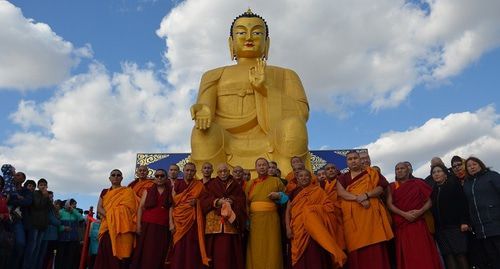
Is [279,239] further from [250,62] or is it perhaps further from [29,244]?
[250,62]

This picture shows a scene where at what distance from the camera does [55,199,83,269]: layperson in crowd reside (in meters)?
7.64

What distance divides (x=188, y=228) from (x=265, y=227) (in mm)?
864

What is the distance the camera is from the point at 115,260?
5.71 meters

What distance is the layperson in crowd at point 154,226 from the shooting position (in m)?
5.54

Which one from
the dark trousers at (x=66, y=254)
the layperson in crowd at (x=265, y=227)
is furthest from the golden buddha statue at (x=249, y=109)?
the layperson in crowd at (x=265, y=227)

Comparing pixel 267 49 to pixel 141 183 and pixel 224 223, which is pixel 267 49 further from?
pixel 224 223

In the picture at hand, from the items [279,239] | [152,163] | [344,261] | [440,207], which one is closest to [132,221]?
[279,239]

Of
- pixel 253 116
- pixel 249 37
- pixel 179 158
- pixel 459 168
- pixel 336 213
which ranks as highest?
pixel 249 37

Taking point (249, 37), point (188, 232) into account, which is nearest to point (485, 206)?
point (188, 232)

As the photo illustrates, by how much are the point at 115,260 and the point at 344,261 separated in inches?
107

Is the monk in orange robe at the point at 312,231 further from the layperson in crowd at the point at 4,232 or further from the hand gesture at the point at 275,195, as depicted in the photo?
the layperson in crowd at the point at 4,232

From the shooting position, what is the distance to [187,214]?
5383mm

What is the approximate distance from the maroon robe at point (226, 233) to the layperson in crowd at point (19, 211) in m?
2.57

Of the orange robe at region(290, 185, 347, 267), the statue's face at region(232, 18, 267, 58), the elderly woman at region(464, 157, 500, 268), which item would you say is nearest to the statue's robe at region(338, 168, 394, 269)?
the orange robe at region(290, 185, 347, 267)
